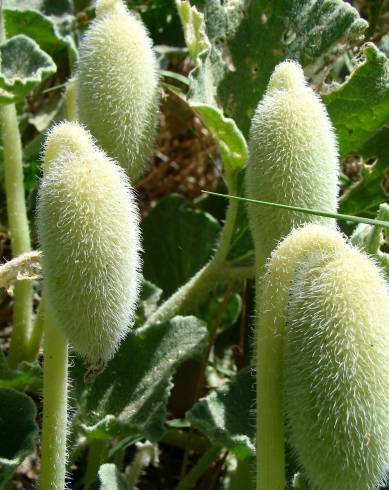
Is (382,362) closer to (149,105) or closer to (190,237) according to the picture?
(149,105)

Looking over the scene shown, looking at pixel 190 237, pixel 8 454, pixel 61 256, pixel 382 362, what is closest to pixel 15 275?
pixel 61 256

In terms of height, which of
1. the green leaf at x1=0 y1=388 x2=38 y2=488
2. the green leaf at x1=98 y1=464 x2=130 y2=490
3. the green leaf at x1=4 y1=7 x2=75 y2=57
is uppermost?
the green leaf at x1=4 y1=7 x2=75 y2=57

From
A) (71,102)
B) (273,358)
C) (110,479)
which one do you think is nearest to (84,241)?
(273,358)

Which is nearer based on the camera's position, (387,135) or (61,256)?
(61,256)

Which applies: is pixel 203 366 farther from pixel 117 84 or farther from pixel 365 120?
pixel 117 84

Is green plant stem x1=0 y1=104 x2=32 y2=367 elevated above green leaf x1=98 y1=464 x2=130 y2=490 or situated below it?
above

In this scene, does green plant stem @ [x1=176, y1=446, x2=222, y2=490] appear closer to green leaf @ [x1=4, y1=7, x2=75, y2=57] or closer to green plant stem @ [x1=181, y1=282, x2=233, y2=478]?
green plant stem @ [x1=181, y1=282, x2=233, y2=478]

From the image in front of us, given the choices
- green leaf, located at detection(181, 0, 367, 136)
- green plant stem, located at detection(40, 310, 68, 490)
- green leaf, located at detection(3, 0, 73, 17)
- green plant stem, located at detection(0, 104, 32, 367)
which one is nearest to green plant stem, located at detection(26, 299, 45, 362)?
green plant stem, located at detection(0, 104, 32, 367)
